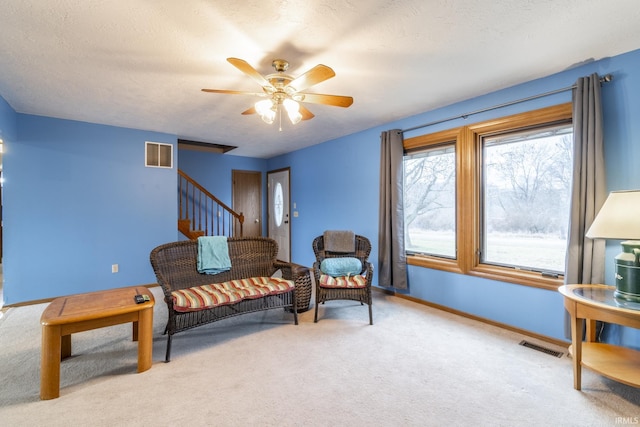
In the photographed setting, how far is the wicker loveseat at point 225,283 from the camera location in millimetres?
2531

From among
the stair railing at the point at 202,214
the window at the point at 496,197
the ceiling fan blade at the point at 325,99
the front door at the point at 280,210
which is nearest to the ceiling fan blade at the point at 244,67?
the ceiling fan blade at the point at 325,99

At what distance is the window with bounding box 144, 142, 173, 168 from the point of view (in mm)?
4496

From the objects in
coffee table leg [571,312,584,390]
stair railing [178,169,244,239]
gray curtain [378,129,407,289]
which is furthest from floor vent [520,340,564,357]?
stair railing [178,169,244,239]

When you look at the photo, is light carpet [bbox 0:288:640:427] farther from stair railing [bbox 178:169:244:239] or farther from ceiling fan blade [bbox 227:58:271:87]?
stair railing [bbox 178:169:244:239]

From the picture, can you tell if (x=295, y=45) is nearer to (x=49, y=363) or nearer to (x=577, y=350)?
(x=49, y=363)

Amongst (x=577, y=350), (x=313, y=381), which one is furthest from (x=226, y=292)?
(x=577, y=350)

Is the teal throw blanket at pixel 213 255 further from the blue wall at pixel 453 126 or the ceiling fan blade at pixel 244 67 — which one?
the blue wall at pixel 453 126

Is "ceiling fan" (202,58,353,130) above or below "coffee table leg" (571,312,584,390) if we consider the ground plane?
above

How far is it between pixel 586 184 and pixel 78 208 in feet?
18.5

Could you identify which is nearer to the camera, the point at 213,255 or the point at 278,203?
the point at 213,255

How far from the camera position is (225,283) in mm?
3160

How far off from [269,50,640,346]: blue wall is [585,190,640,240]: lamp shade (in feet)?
1.84

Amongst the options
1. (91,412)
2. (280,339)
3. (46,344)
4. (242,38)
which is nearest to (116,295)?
(46,344)

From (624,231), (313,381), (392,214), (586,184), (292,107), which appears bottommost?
(313,381)
